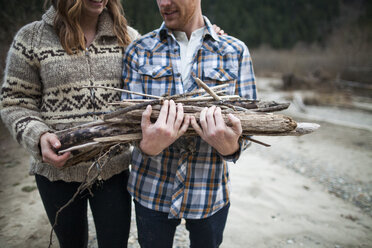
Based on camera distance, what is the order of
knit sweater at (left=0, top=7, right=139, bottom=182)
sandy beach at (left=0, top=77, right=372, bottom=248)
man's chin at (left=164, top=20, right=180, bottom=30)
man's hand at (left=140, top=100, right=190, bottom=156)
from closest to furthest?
man's hand at (left=140, top=100, right=190, bottom=156) < knit sweater at (left=0, top=7, right=139, bottom=182) < man's chin at (left=164, top=20, right=180, bottom=30) < sandy beach at (left=0, top=77, right=372, bottom=248)

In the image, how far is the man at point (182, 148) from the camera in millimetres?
1460

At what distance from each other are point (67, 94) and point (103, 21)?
2.00 ft

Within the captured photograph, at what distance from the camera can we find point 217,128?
116 cm

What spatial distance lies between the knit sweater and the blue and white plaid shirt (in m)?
0.17

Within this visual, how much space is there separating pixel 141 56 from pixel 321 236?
331cm

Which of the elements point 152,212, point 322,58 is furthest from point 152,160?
point 322,58

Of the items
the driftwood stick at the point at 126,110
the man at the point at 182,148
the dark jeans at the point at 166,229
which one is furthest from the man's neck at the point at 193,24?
the dark jeans at the point at 166,229

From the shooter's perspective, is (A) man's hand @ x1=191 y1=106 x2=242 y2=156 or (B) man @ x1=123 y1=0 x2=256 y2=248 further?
(B) man @ x1=123 y1=0 x2=256 y2=248

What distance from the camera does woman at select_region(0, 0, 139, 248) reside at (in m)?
1.40

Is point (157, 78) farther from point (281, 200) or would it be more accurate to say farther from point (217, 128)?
point (281, 200)

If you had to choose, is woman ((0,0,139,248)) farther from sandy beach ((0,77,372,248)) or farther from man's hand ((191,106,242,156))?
sandy beach ((0,77,372,248))

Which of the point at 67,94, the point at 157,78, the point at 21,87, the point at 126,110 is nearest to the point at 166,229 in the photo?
the point at 126,110

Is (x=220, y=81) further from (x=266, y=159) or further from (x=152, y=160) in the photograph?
(x=266, y=159)

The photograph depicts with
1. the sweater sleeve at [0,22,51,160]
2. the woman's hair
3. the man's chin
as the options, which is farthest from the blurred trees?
the sweater sleeve at [0,22,51,160]
